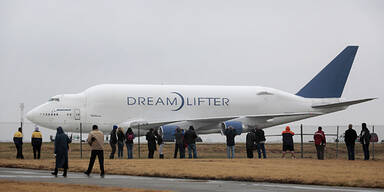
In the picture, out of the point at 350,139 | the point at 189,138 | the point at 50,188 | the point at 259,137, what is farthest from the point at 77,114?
the point at 50,188

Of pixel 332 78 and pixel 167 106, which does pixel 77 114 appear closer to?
pixel 167 106

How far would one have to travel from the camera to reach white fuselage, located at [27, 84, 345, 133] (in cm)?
4184

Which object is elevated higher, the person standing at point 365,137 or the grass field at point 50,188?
the person standing at point 365,137

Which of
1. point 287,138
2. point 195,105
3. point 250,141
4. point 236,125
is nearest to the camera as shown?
point 287,138

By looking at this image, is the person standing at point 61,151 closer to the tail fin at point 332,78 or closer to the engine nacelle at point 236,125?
the engine nacelle at point 236,125

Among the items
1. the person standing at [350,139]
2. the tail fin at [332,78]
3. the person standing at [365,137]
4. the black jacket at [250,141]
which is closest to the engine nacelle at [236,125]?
the tail fin at [332,78]

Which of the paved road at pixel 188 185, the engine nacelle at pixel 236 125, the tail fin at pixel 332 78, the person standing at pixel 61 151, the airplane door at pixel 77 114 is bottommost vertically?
the paved road at pixel 188 185

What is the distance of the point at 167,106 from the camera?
4481cm

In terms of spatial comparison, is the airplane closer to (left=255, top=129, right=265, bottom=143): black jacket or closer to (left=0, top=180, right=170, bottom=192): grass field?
(left=255, top=129, right=265, bottom=143): black jacket

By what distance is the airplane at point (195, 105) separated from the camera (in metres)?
41.9

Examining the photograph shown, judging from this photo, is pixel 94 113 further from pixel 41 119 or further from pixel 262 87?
pixel 262 87

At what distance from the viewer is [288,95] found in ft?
165

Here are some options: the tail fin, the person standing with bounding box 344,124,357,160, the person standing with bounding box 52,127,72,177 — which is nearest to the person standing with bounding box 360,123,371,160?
the person standing with bounding box 344,124,357,160

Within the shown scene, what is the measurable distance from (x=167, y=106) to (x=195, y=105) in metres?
2.29
